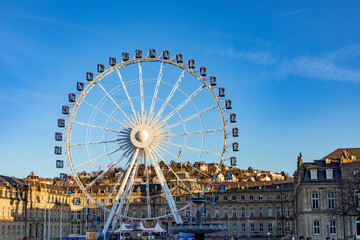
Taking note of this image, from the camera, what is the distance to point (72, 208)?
5374 inches

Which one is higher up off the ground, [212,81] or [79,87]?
[212,81]

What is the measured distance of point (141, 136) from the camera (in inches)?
2889

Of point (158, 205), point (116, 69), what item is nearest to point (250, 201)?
point (158, 205)

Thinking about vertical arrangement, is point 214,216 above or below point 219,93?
below

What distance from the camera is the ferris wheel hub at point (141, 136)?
73.6 meters

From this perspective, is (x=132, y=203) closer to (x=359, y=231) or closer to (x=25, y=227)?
(x=25, y=227)

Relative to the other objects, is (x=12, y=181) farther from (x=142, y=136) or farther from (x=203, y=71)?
(x=203, y=71)

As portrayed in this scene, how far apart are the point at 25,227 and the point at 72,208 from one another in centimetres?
2604

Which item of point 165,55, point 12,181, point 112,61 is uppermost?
point 165,55

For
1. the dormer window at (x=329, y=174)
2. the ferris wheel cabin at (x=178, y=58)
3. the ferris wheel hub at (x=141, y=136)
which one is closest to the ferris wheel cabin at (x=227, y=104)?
the ferris wheel cabin at (x=178, y=58)

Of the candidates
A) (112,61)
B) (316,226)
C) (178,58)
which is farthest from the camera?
(316,226)

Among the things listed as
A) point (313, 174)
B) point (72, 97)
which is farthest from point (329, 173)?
point (72, 97)

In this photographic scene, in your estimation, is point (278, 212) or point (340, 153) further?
point (278, 212)

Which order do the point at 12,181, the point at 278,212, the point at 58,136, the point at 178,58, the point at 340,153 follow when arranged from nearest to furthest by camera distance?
the point at 58,136, the point at 178,58, the point at 340,153, the point at 12,181, the point at 278,212
